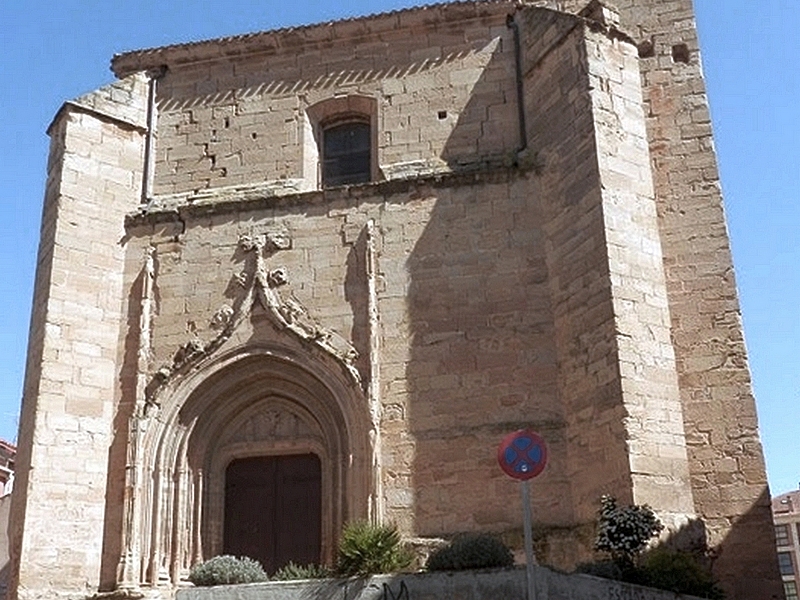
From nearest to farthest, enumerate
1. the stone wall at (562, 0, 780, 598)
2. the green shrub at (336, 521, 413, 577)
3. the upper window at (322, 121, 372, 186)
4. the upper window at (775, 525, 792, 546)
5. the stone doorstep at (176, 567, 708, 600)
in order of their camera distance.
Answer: the stone doorstep at (176, 567, 708, 600)
the green shrub at (336, 521, 413, 577)
the stone wall at (562, 0, 780, 598)
the upper window at (322, 121, 372, 186)
the upper window at (775, 525, 792, 546)

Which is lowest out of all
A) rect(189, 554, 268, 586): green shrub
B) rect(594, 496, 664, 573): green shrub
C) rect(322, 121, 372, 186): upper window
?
rect(189, 554, 268, 586): green shrub

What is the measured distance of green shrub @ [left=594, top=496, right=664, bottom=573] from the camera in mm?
9969

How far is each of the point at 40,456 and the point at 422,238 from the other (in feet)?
17.9

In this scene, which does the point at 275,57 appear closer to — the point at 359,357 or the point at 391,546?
the point at 359,357

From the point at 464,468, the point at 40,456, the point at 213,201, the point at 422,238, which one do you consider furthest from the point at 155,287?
the point at 464,468

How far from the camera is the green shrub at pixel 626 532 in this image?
32.7ft

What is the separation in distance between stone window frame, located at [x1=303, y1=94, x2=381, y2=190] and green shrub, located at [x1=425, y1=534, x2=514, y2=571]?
6797 millimetres

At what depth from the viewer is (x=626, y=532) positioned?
1002 cm

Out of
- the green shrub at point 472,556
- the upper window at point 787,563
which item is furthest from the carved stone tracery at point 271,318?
the upper window at point 787,563

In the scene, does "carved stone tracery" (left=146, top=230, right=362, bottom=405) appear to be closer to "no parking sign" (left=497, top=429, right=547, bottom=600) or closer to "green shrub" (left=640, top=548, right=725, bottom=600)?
"green shrub" (left=640, top=548, right=725, bottom=600)

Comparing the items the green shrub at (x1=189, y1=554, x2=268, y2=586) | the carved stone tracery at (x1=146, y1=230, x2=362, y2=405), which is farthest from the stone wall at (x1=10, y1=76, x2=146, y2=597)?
the green shrub at (x1=189, y1=554, x2=268, y2=586)

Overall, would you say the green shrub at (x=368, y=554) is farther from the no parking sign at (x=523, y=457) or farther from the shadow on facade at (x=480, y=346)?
the shadow on facade at (x=480, y=346)

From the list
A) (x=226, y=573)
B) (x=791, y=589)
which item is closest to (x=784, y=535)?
(x=791, y=589)

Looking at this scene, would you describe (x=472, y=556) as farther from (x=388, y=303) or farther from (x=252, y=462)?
(x=252, y=462)
